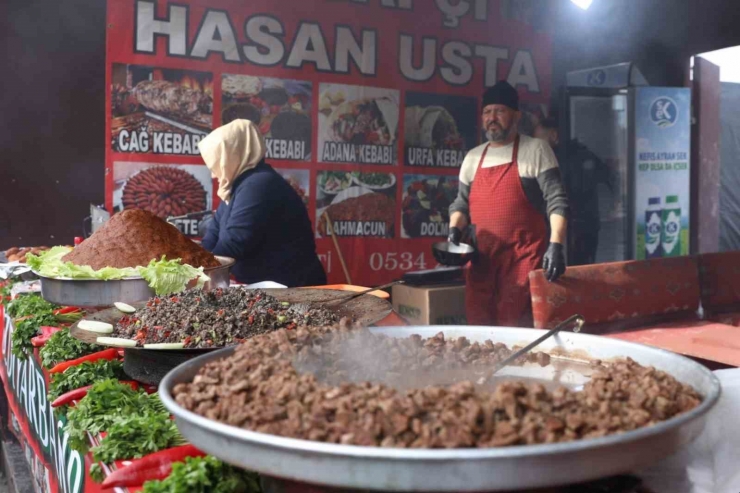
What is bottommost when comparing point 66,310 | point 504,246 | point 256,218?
point 66,310

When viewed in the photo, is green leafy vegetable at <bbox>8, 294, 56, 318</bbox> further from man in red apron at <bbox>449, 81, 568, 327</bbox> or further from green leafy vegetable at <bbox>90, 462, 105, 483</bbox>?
man in red apron at <bbox>449, 81, 568, 327</bbox>

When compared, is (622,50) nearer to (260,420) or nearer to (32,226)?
(32,226)

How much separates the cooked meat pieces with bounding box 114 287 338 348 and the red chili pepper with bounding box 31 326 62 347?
0.48 metres

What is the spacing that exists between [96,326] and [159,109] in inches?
142

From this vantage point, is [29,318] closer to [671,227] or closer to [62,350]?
[62,350]

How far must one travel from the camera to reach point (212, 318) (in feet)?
5.64

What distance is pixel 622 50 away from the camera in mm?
7051

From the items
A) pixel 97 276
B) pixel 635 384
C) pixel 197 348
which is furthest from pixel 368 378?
pixel 97 276

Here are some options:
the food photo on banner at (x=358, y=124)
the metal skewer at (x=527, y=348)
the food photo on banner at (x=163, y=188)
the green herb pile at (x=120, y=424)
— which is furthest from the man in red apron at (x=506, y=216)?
the green herb pile at (x=120, y=424)

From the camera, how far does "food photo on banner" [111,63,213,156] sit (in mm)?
4996

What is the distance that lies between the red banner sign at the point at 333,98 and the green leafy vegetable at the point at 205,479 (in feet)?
12.4

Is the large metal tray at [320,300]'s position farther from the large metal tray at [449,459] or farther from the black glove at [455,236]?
the black glove at [455,236]

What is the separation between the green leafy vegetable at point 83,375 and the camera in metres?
1.73

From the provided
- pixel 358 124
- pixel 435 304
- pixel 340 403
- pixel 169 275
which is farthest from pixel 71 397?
pixel 358 124
